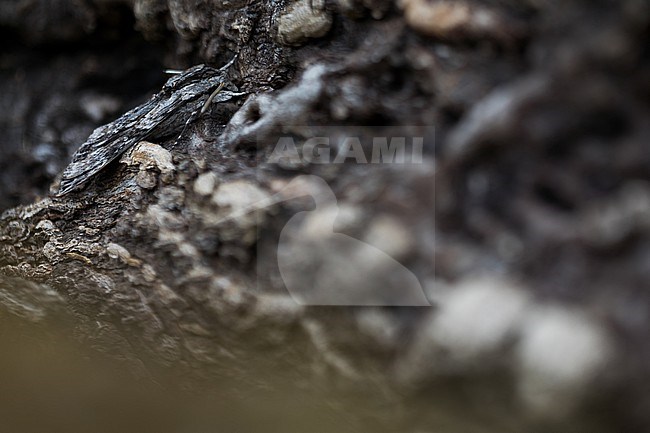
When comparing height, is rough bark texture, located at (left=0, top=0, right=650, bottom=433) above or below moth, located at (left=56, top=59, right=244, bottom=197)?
below

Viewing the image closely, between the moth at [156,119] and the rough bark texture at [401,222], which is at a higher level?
the moth at [156,119]

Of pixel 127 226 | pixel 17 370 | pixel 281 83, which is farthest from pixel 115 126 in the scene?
pixel 17 370

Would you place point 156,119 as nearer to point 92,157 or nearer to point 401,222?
point 92,157

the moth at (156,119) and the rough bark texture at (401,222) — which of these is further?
the moth at (156,119)

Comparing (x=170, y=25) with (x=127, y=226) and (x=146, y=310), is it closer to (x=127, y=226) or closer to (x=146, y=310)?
(x=127, y=226)

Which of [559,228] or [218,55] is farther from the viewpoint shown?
[218,55]

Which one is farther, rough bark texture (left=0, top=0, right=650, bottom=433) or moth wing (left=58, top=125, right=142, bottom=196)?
moth wing (left=58, top=125, right=142, bottom=196)
